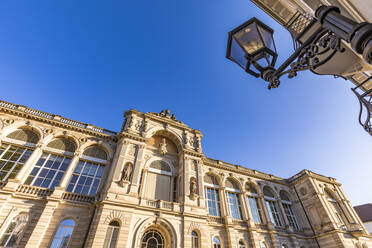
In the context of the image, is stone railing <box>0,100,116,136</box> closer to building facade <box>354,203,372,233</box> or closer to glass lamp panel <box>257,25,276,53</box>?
glass lamp panel <box>257,25,276,53</box>

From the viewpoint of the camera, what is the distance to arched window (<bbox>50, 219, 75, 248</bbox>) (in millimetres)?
11315

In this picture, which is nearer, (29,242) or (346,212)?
(29,242)

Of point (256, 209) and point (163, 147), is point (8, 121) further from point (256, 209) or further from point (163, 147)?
A: point (256, 209)

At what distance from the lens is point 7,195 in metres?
11.3

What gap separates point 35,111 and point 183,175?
15.0m

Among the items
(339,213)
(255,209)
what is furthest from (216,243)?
(339,213)

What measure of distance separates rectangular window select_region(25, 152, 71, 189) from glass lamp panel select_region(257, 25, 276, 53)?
16558 mm

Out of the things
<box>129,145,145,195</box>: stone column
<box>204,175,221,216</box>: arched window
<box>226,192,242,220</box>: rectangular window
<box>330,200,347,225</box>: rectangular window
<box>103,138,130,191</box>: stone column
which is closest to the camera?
<box>103,138,130,191</box>: stone column

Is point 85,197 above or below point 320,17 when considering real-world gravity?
above

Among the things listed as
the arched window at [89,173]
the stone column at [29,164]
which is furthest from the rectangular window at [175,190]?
the stone column at [29,164]

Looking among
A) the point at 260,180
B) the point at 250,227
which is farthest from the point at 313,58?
the point at 260,180

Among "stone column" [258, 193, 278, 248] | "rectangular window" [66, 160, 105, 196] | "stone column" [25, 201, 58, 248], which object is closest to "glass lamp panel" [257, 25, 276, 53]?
"stone column" [25, 201, 58, 248]

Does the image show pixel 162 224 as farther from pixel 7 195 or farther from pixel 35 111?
pixel 35 111

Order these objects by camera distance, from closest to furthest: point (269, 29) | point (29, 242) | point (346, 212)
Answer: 1. point (269, 29)
2. point (29, 242)
3. point (346, 212)
